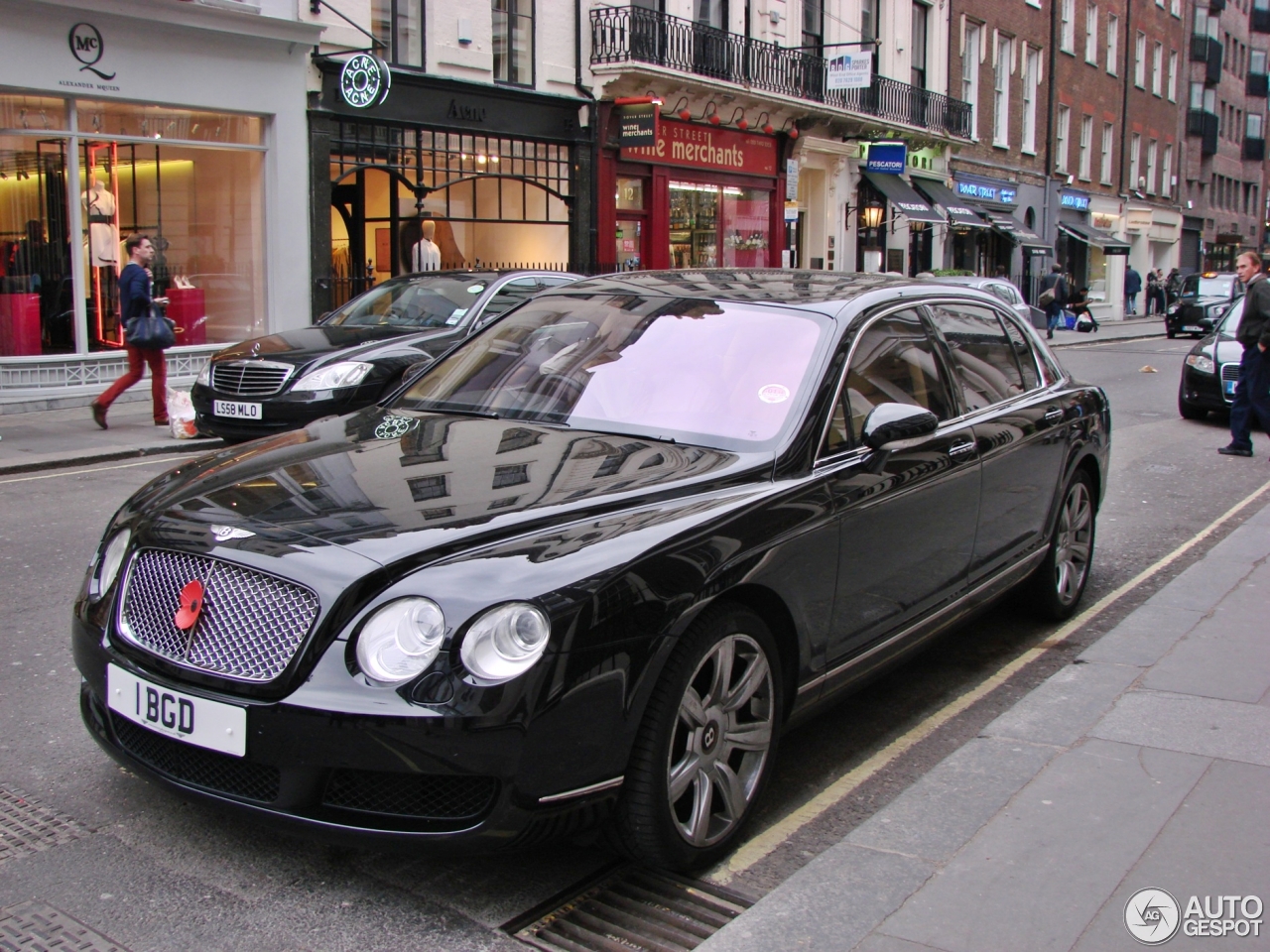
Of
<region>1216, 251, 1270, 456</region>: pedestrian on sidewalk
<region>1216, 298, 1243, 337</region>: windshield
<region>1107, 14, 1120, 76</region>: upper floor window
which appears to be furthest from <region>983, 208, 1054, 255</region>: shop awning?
<region>1216, 251, 1270, 456</region>: pedestrian on sidewalk

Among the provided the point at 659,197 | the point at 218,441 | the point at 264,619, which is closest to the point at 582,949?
the point at 264,619

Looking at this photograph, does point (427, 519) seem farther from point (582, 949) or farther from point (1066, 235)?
point (1066, 235)

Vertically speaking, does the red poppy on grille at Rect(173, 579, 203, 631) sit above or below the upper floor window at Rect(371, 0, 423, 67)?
below

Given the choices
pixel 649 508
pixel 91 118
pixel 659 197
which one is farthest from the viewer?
pixel 659 197

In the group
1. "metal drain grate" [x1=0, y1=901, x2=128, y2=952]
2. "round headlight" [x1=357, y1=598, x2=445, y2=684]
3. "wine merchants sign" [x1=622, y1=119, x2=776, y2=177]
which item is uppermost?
"wine merchants sign" [x1=622, y1=119, x2=776, y2=177]

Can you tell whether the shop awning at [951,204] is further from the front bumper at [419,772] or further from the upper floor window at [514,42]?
the front bumper at [419,772]

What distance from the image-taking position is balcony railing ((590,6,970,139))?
2180 centimetres

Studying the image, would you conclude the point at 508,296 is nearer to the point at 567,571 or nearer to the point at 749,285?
the point at 749,285

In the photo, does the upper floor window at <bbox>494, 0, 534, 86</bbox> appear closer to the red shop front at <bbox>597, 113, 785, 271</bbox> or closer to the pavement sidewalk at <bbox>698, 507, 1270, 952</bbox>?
the red shop front at <bbox>597, 113, 785, 271</bbox>

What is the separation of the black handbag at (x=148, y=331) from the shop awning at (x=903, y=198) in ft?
68.9

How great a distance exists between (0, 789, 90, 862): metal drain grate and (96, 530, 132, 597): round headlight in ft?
2.20

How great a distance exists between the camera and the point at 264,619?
3086 mm

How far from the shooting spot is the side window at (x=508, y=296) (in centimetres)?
1155

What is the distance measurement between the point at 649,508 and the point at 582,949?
116cm
